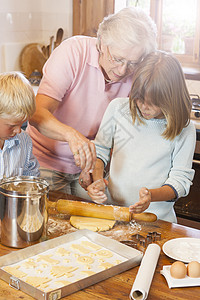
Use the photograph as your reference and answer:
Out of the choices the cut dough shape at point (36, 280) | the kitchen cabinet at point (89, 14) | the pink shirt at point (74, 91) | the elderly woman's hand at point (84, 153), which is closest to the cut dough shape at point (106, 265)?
the cut dough shape at point (36, 280)

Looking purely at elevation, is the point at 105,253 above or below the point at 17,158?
below

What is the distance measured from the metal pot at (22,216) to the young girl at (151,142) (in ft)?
1.00

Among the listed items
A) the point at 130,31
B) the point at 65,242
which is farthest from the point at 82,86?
the point at 65,242

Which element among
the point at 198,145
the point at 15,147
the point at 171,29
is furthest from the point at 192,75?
the point at 15,147

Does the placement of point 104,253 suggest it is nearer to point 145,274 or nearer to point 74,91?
point 145,274

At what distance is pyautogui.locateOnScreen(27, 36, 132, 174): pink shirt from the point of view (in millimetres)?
1717

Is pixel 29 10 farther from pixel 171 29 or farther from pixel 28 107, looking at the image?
pixel 28 107

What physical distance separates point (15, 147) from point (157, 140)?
51 centimetres

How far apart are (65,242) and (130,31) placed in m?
0.77

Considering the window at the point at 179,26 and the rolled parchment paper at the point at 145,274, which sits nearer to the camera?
the rolled parchment paper at the point at 145,274

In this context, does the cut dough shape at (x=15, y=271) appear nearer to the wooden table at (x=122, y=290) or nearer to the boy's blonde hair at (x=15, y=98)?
the wooden table at (x=122, y=290)

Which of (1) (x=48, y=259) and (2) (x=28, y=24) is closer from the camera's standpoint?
(1) (x=48, y=259)

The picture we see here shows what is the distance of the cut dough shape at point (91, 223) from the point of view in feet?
4.34

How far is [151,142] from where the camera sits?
160 cm
